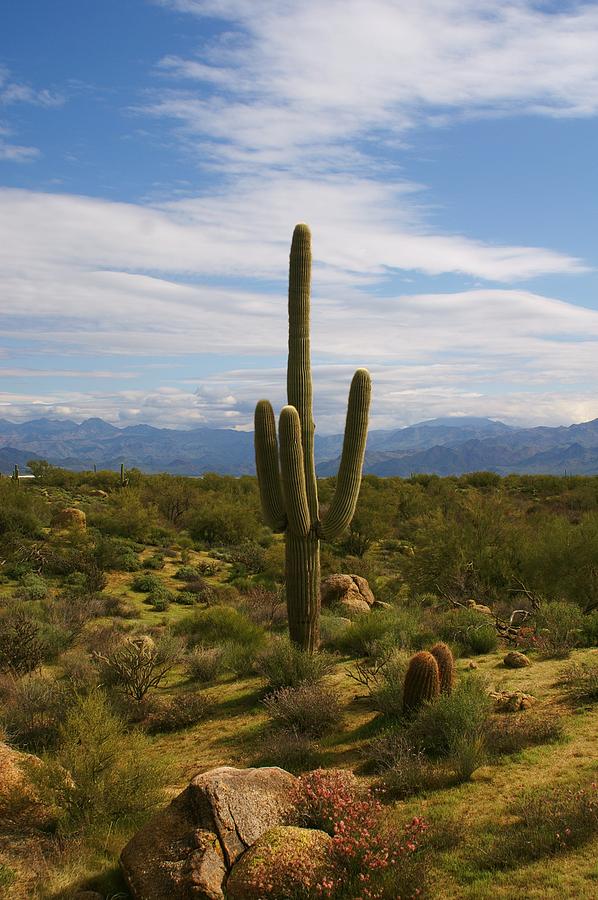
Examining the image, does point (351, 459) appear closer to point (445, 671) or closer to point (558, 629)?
point (445, 671)

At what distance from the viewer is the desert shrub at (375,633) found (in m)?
12.6

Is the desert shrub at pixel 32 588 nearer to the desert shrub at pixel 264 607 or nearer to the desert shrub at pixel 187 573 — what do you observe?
the desert shrub at pixel 187 573

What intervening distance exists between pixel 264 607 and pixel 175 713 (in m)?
6.65

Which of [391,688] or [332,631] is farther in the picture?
[332,631]

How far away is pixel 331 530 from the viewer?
11.8 m

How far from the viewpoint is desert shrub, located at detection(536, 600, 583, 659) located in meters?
11.9

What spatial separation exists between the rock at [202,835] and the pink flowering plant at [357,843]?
33cm

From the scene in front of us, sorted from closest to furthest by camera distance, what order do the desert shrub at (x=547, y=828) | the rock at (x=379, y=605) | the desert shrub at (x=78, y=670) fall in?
1. the desert shrub at (x=547, y=828)
2. the desert shrub at (x=78, y=670)
3. the rock at (x=379, y=605)

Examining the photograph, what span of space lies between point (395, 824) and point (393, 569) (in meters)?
19.8

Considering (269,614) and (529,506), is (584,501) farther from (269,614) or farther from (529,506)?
(269,614)

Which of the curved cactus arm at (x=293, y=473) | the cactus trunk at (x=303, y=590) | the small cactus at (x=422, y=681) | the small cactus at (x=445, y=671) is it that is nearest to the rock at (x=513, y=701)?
the small cactus at (x=445, y=671)

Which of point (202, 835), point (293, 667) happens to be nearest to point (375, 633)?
point (293, 667)

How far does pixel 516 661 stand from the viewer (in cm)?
1143

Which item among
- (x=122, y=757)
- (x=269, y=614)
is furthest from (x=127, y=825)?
(x=269, y=614)
